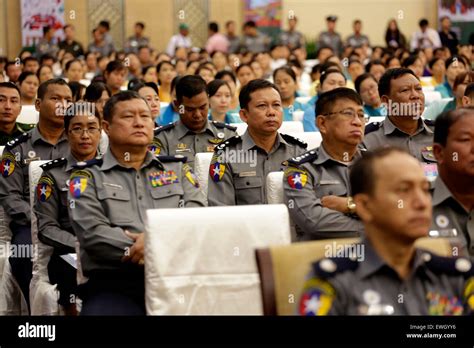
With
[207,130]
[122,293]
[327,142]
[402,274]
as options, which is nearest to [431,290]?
[402,274]

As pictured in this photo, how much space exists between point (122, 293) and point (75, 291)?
0.48 meters

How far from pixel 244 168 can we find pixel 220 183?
0.14 metres

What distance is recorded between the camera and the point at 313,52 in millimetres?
14758

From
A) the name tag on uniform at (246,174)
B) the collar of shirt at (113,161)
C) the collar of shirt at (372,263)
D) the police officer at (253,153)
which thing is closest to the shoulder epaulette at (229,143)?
the police officer at (253,153)

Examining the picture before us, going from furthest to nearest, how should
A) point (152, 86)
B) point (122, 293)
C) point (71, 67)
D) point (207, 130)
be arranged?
point (71, 67), point (152, 86), point (207, 130), point (122, 293)

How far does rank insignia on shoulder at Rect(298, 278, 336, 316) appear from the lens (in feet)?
6.75

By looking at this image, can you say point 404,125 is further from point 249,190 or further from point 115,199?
point 115,199

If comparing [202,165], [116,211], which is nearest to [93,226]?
[116,211]

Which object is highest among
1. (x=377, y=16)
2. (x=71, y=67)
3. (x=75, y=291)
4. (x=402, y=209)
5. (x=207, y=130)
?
(x=377, y=16)

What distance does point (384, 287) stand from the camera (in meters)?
2.11

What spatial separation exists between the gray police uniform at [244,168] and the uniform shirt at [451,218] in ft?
3.87

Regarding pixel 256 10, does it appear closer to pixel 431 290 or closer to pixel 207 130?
pixel 207 130

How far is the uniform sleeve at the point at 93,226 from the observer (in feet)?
10.3

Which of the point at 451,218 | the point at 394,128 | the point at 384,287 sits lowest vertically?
the point at 384,287
